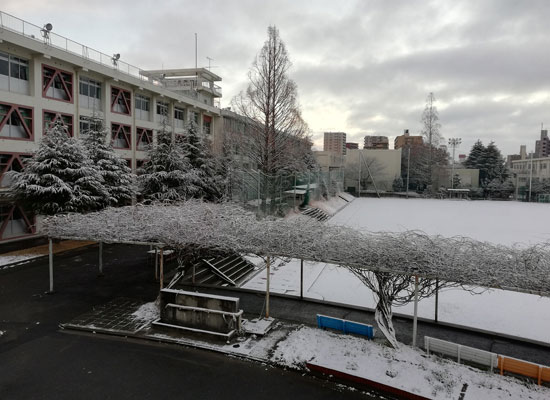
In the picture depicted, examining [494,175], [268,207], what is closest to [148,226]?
[268,207]

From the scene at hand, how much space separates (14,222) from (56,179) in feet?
22.3

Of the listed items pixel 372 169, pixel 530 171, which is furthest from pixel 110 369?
pixel 530 171

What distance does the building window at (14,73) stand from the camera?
822 inches

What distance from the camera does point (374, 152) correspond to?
63438 millimetres

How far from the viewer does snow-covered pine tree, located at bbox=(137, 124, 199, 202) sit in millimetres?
23719

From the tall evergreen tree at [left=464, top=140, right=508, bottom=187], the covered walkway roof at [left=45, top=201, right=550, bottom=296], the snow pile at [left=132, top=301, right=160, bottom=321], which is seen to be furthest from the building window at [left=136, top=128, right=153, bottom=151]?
the tall evergreen tree at [left=464, top=140, right=508, bottom=187]

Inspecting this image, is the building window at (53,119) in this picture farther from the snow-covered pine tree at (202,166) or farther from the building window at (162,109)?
the building window at (162,109)

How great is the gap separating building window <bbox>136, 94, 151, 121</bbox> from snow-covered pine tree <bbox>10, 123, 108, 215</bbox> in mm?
13009

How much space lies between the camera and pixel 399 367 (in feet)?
25.4

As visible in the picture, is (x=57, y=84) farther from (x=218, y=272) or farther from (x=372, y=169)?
(x=372, y=169)

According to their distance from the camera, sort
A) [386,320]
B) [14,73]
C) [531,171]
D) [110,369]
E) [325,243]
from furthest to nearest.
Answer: [531,171]
[14,73]
[325,243]
[386,320]
[110,369]

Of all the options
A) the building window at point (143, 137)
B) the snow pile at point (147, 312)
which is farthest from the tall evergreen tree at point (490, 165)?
the snow pile at point (147, 312)

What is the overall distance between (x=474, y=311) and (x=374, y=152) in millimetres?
53903

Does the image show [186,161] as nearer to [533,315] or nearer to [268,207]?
[268,207]
